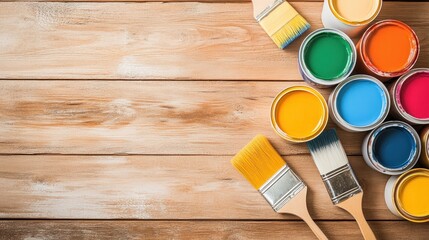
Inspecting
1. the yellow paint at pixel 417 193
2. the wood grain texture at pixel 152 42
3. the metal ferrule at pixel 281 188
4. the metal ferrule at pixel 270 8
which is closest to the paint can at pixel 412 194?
the yellow paint at pixel 417 193

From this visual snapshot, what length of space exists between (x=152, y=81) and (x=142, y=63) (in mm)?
58

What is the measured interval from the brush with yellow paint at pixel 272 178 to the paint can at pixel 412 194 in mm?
228

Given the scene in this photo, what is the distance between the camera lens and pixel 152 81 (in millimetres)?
1452

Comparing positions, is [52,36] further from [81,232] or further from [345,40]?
[345,40]

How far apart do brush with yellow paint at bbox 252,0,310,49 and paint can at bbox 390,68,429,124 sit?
0.29 meters

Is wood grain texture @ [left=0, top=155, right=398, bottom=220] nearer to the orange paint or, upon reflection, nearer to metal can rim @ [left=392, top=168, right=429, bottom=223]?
metal can rim @ [left=392, top=168, right=429, bottom=223]

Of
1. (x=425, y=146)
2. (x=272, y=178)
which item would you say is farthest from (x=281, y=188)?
(x=425, y=146)

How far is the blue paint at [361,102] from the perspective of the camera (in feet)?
4.40

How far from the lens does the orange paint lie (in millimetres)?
1337

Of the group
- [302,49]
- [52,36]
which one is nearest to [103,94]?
[52,36]

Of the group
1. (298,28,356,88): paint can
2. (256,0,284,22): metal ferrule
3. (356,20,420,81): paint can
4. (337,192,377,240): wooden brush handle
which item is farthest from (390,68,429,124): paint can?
(256,0,284,22): metal ferrule

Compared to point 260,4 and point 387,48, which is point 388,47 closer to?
point 387,48

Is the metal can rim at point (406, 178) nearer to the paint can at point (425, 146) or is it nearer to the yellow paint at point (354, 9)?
the paint can at point (425, 146)

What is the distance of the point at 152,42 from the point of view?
1461 mm
